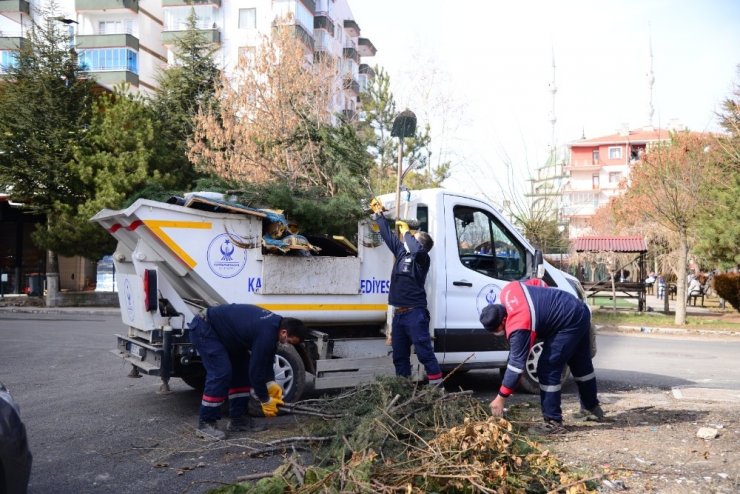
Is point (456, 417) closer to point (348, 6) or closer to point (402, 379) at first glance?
point (402, 379)

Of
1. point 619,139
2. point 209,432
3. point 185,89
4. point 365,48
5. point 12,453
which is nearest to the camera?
point 12,453

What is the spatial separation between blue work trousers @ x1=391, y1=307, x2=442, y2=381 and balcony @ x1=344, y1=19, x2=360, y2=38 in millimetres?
54718

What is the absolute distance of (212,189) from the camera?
7434mm

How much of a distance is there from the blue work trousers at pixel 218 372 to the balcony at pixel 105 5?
144ft

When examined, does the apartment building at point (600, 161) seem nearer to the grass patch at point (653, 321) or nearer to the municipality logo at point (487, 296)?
the grass patch at point (653, 321)

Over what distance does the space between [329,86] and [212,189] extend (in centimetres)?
1555

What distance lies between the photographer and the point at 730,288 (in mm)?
24906

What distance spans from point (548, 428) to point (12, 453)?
4.23 m

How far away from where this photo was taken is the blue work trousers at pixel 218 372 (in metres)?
5.96

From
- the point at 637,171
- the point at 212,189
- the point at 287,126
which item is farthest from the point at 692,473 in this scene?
the point at 637,171

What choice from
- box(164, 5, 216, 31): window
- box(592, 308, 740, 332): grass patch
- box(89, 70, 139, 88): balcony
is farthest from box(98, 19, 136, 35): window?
box(592, 308, 740, 332): grass patch

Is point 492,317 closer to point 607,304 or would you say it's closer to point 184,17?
point 607,304

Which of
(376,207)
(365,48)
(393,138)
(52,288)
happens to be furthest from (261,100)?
(365,48)

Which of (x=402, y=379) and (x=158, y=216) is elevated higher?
(x=158, y=216)
